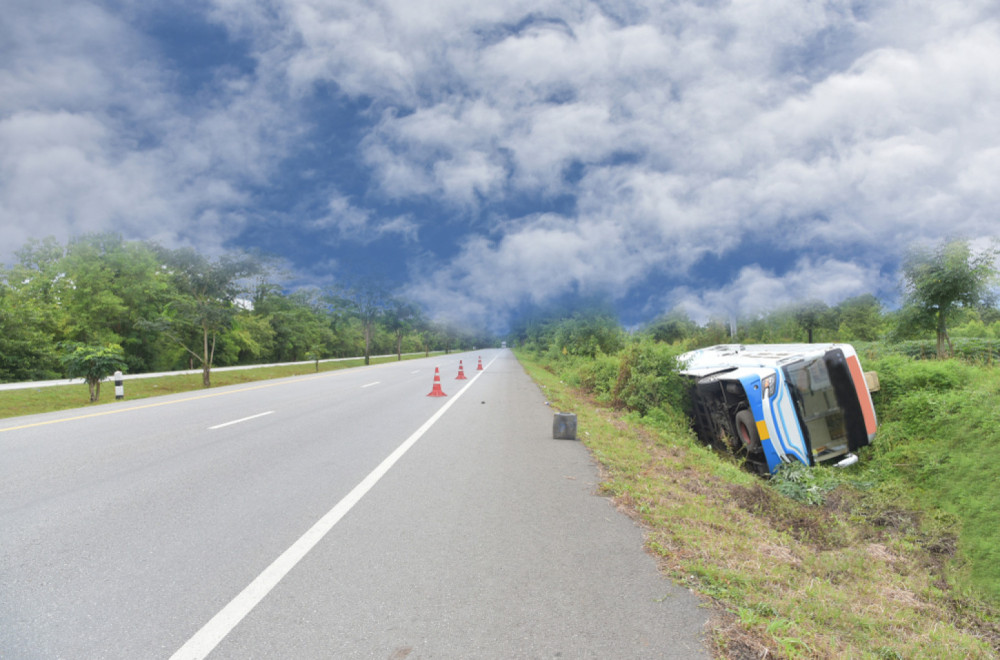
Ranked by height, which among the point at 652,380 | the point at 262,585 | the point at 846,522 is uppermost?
the point at 652,380

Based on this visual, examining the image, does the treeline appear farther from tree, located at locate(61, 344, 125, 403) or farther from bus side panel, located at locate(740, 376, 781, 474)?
bus side panel, located at locate(740, 376, 781, 474)

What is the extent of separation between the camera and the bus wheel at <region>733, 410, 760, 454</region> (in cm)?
905

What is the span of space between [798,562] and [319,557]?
378cm

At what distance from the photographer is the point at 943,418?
28.7 feet

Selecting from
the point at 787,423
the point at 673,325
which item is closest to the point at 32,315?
the point at 787,423

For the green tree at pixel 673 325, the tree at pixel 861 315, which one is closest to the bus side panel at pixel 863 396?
the tree at pixel 861 315

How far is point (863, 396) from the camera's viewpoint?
31.8 ft

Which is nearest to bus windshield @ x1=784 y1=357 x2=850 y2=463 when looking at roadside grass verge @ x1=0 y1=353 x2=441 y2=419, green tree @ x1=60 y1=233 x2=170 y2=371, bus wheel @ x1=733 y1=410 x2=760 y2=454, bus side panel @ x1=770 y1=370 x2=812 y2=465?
bus side panel @ x1=770 y1=370 x2=812 y2=465

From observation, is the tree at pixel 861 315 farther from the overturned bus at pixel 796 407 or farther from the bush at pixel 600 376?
the overturned bus at pixel 796 407

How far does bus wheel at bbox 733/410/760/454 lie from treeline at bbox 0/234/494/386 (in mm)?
19275

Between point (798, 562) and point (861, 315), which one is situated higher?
point (861, 315)

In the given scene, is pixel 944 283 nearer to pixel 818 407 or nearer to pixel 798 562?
pixel 818 407

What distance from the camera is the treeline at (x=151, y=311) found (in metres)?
27.3

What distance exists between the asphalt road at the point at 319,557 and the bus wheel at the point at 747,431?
10.9 ft
